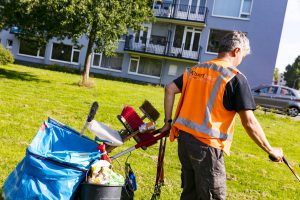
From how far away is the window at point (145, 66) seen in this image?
31.3m

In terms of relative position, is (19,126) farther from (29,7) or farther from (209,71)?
(29,7)

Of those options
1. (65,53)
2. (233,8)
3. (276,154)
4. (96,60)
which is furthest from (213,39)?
(276,154)

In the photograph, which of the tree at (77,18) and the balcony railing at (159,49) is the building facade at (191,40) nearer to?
the balcony railing at (159,49)

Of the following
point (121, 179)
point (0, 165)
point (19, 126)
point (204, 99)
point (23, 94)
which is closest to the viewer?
point (204, 99)

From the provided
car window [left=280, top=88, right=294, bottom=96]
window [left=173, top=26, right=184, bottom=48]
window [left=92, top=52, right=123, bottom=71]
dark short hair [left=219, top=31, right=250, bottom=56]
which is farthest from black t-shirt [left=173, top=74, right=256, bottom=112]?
window [left=92, top=52, right=123, bottom=71]

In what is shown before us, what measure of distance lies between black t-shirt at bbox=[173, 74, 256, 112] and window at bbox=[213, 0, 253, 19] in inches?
1089

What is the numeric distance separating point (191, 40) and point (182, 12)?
2388mm

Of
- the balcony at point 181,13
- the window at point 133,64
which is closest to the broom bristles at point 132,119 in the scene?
the balcony at point 181,13

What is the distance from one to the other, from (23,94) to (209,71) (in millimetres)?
9585

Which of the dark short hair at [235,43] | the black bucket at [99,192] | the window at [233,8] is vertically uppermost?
the window at [233,8]

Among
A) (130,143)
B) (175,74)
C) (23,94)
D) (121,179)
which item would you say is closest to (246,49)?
(121,179)

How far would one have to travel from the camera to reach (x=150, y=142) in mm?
3682

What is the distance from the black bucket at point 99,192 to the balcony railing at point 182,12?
1086 inches

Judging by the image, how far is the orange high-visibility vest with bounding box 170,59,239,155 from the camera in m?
3.05
